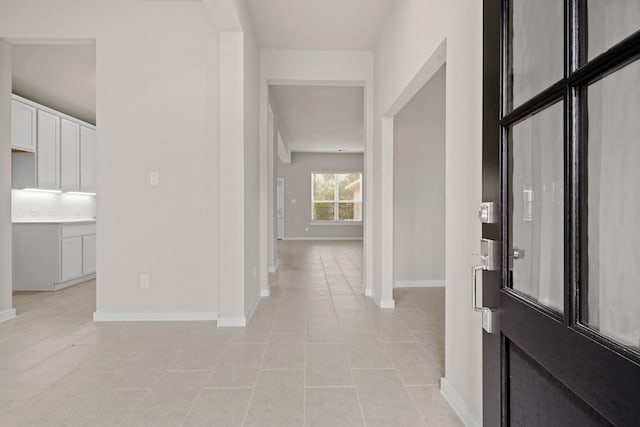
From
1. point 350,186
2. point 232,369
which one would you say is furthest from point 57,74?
point 350,186

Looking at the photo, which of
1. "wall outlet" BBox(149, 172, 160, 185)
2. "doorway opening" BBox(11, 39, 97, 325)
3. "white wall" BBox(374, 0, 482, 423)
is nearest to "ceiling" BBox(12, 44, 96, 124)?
"doorway opening" BBox(11, 39, 97, 325)

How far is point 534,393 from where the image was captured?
90 cm

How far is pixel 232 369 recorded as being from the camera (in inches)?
94.2

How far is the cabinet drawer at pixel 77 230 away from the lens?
15.8 feet

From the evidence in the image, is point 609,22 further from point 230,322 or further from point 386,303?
point 386,303

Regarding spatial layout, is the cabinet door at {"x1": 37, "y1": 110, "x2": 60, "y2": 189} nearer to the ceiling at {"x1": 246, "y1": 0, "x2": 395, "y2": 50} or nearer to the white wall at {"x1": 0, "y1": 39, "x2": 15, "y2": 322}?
the white wall at {"x1": 0, "y1": 39, "x2": 15, "y2": 322}

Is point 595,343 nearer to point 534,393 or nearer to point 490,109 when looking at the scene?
point 534,393

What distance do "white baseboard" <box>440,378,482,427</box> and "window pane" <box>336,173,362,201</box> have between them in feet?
33.7

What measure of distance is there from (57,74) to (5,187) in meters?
1.84

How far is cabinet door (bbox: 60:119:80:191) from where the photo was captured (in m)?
5.42

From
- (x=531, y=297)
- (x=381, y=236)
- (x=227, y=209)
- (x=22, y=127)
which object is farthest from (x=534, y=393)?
(x=22, y=127)

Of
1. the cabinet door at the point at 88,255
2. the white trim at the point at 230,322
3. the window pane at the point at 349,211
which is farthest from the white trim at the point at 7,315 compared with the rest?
the window pane at the point at 349,211

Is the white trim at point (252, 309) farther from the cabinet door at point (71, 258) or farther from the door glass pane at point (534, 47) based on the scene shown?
the door glass pane at point (534, 47)

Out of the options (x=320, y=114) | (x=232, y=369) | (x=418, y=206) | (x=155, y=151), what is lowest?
(x=232, y=369)
